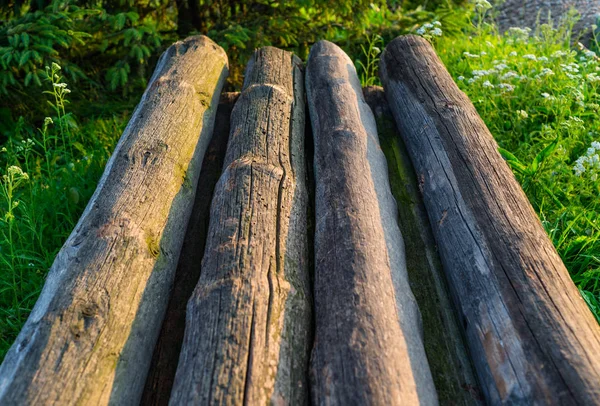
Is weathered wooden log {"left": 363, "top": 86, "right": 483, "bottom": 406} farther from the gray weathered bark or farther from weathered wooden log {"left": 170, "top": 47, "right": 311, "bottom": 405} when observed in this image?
the gray weathered bark

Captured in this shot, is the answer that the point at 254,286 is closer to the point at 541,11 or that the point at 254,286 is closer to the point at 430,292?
the point at 430,292

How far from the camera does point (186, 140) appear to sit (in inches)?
130

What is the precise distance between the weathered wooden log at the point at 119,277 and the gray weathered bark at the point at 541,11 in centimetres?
513

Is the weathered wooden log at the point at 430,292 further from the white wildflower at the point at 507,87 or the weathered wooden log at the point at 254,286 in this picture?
the white wildflower at the point at 507,87

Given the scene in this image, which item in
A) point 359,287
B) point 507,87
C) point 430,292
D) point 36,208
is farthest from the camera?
point 507,87

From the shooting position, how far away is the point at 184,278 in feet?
8.79

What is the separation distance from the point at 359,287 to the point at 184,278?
3.08 ft

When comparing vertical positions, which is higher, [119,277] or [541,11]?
[119,277]

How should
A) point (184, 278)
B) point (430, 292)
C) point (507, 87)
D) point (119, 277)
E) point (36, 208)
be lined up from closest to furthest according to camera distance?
point (119, 277) → point (430, 292) → point (184, 278) → point (36, 208) → point (507, 87)

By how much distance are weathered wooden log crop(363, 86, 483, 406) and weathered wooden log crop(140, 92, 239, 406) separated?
3.34ft

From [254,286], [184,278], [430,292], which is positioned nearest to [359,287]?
[254,286]

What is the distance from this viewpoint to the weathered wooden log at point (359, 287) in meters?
1.84

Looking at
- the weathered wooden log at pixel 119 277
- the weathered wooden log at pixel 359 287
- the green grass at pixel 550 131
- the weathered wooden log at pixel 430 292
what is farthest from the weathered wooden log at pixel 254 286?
the green grass at pixel 550 131

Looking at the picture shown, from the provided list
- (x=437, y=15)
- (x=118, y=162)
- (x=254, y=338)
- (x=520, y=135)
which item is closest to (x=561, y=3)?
(x=437, y=15)
